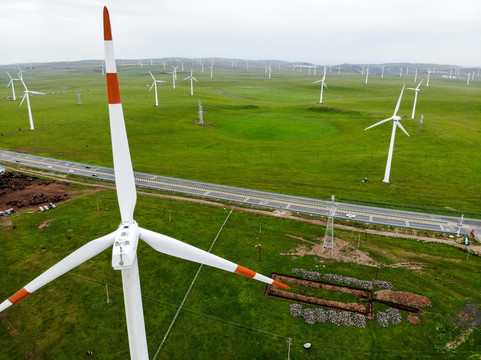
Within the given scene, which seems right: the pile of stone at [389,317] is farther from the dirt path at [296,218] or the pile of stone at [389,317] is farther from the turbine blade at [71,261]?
the turbine blade at [71,261]

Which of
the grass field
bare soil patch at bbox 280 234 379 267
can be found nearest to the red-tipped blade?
the grass field

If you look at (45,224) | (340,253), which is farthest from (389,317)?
(45,224)

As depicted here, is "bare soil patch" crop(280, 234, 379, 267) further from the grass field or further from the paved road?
the paved road

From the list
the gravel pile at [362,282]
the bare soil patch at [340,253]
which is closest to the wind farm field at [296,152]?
the bare soil patch at [340,253]

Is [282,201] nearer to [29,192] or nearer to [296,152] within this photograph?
[296,152]

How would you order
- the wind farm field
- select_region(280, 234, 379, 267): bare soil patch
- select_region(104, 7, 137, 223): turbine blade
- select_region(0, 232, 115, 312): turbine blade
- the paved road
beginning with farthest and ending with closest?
the wind farm field, the paved road, select_region(280, 234, 379, 267): bare soil patch, select_region(0, 232, 115, 312): turbine blade, select_region(104, 7, 137, 223): turbine blade

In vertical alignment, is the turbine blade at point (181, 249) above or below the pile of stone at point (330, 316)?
above

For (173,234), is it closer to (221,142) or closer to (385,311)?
(385,311)
